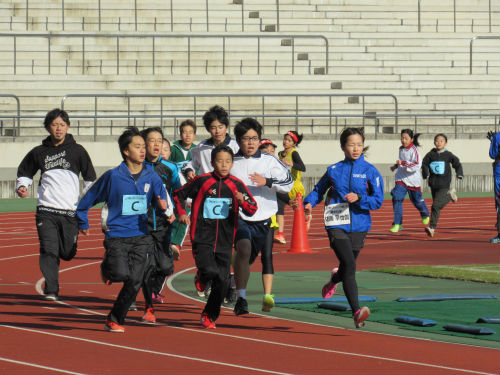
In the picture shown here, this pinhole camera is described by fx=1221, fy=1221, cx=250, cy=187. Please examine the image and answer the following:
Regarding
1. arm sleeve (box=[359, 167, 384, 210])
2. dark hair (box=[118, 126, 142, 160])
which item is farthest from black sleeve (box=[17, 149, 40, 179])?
arm sleeve (box=[359, 167, 384, 210])

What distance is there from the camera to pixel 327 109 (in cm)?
3509

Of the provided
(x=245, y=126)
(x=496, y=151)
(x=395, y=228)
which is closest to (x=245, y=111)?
(x=395, y=228)

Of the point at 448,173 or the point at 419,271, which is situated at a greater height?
the point at 448,173

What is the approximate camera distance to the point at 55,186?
12438 mm

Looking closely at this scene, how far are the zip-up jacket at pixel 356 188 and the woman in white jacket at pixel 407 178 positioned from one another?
10.9m

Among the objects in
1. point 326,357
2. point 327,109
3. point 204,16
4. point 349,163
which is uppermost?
point 204,16

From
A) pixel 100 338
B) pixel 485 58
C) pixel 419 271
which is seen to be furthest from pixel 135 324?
pixel 485 58

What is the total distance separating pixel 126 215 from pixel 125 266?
1.39 feet

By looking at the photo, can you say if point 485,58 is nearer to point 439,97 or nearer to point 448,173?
point 439,97

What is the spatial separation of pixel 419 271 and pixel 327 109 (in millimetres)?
20275

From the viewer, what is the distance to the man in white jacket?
10914 millimetres

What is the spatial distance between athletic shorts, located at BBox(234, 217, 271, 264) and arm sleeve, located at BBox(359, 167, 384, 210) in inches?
39.7

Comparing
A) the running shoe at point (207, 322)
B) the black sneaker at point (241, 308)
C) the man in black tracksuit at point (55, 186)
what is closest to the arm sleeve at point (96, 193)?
the running shoe at point (207, 322)

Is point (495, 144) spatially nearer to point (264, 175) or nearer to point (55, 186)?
point (264, 175)
